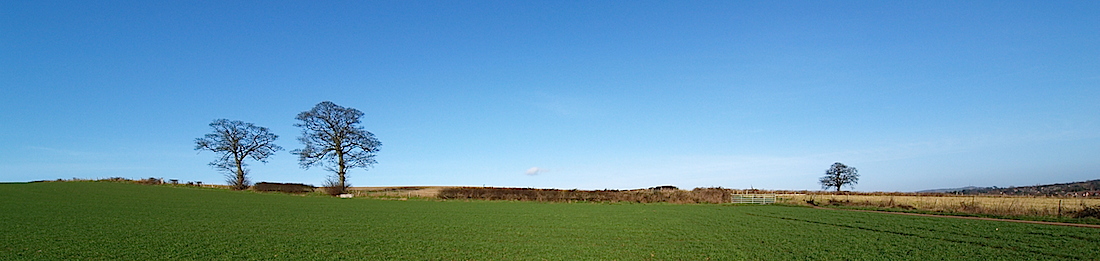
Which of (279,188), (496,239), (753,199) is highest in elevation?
(279,188)

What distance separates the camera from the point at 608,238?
16.1 meters

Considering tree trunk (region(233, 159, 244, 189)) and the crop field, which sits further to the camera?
tree trunk (region(233, 159, 244, 189))

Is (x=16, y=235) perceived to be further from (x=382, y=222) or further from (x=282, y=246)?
(x=382, y=222)

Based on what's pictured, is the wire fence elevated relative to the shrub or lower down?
lower down

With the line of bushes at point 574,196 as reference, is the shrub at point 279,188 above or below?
above

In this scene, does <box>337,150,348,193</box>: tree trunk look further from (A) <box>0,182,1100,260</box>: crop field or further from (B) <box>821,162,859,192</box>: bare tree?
(B) <box>821,162,859,192</box>: bare tree

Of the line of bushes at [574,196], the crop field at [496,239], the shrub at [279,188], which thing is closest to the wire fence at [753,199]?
the line of bushes at [574,196]

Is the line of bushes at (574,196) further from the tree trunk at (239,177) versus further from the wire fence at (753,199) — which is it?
the tree trunk at (239,177)

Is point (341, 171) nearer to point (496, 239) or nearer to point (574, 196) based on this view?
point (574, 196)

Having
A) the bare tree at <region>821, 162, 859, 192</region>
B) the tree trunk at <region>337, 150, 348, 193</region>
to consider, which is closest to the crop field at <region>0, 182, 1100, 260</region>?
the tree trunk at <region>337, 150, 348, 193</region>

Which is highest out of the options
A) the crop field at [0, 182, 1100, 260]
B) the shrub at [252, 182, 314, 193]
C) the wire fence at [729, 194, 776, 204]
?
the shrub at [252, 182, 314, 193]

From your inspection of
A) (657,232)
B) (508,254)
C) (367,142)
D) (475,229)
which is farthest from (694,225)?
(367,142)

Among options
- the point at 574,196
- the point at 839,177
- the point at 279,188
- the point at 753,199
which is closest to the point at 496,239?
the point at 574,196

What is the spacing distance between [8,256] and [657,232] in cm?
1537
